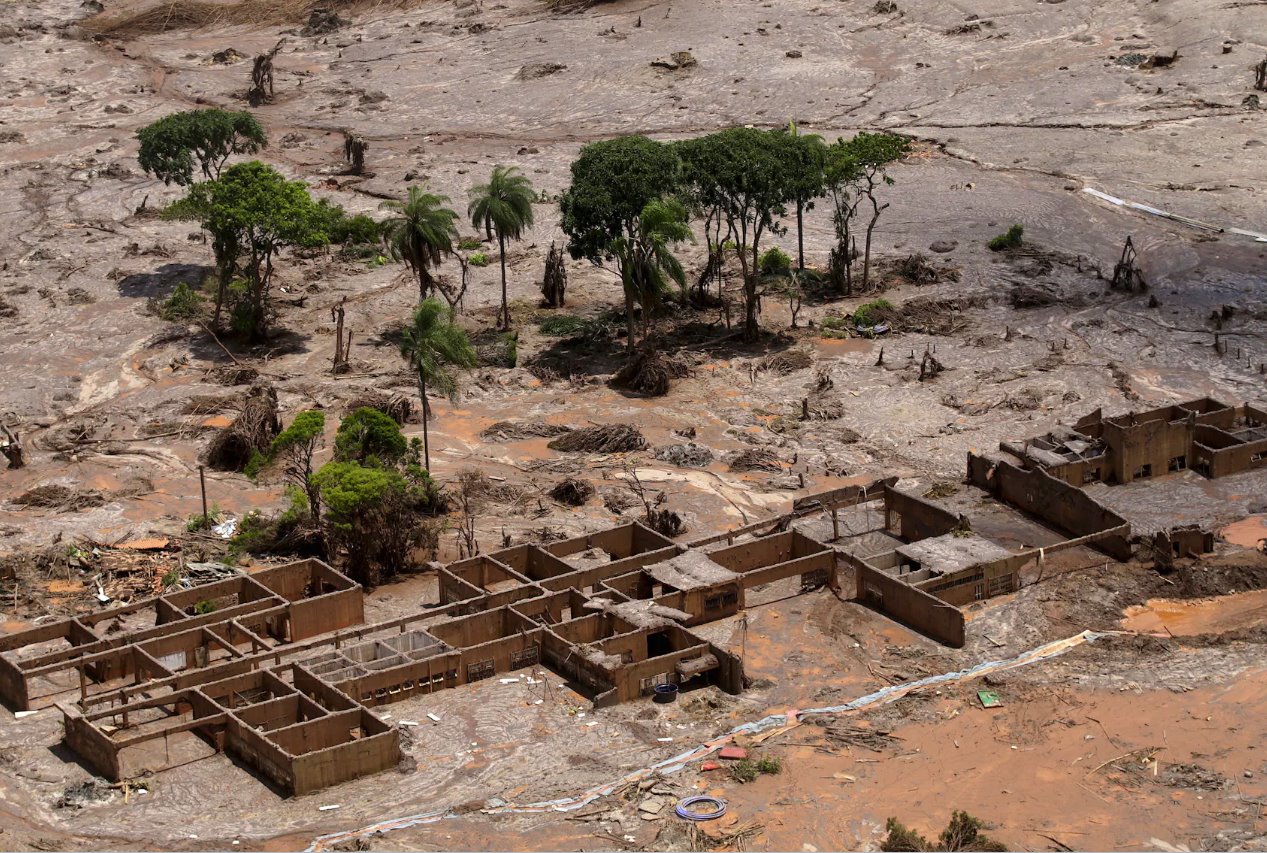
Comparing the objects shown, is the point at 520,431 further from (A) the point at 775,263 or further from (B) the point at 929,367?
(A) the point at 775,263

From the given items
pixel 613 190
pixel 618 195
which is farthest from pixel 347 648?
pixel 613 190

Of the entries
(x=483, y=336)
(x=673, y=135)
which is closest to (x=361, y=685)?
(x=483, y=336)

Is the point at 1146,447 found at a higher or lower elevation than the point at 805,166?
lower

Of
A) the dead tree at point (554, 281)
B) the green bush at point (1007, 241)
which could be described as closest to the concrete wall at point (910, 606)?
the dead tree at point (554, 281)

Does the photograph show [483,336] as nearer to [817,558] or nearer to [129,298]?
[129,298]

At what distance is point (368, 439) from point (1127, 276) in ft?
91.3

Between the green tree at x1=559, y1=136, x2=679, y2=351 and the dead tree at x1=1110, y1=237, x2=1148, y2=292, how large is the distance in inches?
615

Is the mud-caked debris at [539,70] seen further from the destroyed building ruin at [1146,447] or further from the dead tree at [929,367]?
the destroyed building ruin at [1146,447]

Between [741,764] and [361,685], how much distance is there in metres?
8.06

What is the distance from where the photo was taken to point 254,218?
58781mm

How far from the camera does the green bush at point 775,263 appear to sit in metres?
65.5

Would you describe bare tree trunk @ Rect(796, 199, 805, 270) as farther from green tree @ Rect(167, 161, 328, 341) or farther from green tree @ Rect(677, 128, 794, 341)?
green tree @ Rect(167, 161, 328, 341)

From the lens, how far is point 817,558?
43.2 m

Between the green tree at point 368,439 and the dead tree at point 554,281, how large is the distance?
53.8 feet
